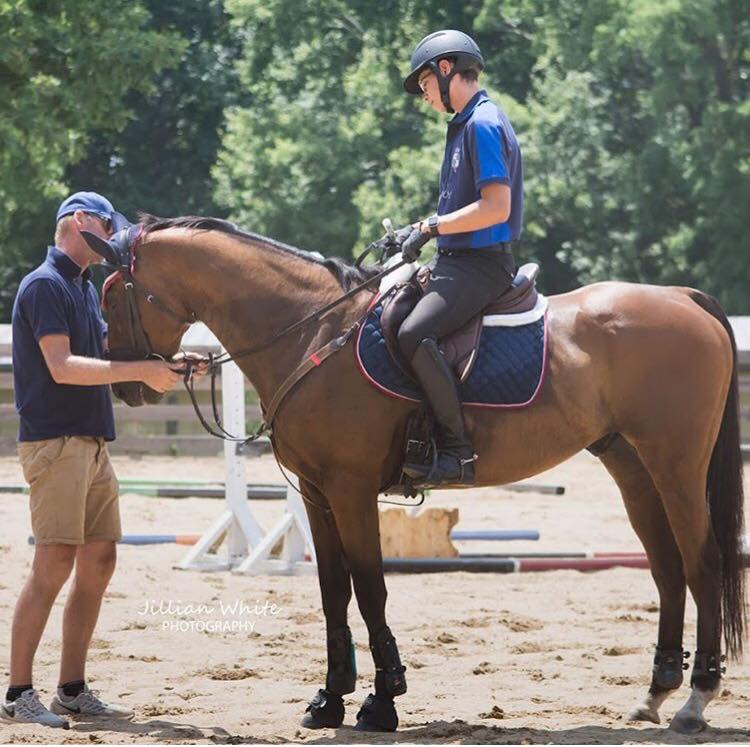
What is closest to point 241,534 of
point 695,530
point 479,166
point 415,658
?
point 415,658

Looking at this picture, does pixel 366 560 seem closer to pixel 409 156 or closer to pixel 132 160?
pixel 409 156

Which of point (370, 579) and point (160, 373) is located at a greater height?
point (160, 373)

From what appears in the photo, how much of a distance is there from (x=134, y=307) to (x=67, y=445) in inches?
25.2

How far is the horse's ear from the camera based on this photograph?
578 cm

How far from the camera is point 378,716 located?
568 cm

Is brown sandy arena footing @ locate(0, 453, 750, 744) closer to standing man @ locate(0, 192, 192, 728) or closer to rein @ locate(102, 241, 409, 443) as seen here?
standing man @ locate(0, 192, 192, 728)

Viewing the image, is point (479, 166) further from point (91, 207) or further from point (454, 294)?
point (91, 207)

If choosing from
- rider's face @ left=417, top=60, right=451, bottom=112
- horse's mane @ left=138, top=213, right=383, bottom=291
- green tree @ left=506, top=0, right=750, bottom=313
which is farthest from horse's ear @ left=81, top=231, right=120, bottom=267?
green tree @ left=506, top=0, right=750, bottom=313

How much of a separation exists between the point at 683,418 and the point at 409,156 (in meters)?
23.9

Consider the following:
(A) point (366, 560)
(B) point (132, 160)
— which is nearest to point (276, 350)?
(A) point (366, 560)

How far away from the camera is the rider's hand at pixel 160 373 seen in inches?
226

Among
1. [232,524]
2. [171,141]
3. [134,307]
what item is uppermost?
[171,141]

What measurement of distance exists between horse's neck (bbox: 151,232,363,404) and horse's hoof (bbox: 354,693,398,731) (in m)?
1.32

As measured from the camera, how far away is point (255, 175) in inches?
1227
